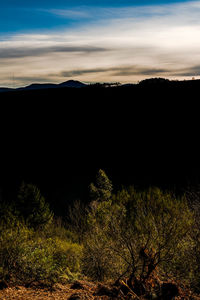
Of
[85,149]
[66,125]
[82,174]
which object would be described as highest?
[66,125]

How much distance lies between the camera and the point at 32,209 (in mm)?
54688

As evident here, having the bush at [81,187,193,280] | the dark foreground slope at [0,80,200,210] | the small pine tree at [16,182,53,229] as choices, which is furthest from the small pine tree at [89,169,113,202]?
the bush at [81,187,193,280]

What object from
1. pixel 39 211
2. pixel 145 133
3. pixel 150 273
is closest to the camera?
pixel 150 273

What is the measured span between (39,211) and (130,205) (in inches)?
879

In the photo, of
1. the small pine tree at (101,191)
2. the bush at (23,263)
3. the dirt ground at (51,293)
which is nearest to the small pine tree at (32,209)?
the small pine tree at (101,191)

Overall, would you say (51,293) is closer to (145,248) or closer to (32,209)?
(145,248)

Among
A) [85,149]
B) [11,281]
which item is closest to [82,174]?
[85,149]

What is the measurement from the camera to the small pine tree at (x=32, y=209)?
5338 centimetres

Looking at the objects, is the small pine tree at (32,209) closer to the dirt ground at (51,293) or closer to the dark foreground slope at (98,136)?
the dark foreground slope at (98,136)

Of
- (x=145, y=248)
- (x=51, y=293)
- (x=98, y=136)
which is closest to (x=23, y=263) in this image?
(x=51, y=293)

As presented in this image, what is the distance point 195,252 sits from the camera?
13.2m

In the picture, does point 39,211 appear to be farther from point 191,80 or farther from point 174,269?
point 191,80

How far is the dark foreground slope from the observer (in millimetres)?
103438

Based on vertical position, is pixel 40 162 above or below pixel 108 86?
below
